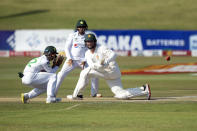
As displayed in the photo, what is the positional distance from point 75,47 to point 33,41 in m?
22.1

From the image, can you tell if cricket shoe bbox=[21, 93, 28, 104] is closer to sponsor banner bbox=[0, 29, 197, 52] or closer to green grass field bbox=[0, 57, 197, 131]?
green grass field bbox=[0, 57, 197, 131]

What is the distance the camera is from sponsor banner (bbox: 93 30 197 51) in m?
37.1

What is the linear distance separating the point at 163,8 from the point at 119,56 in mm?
20798

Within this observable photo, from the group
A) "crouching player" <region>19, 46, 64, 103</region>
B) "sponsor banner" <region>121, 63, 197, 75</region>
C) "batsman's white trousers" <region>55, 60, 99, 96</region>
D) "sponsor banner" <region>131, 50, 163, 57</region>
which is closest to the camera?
"crouching player" <region>19, 46, 64, 103</region>

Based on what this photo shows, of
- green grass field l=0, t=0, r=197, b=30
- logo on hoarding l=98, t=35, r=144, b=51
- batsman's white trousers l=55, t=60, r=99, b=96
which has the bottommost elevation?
batsman's white trousers l=55, t=60, r=99, b=96

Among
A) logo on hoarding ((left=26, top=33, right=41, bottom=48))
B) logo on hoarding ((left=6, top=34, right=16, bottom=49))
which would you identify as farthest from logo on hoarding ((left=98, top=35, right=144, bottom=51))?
logo on hoarding ((left=6, top=34, right=16, bottom=49))

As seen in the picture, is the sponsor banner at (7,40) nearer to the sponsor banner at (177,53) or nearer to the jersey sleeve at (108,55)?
the sponsor banner at (177,53)

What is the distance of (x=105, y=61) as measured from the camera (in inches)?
547

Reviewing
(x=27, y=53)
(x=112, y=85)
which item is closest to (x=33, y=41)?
(x=27, y=53)

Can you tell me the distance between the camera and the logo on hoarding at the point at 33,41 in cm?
3734

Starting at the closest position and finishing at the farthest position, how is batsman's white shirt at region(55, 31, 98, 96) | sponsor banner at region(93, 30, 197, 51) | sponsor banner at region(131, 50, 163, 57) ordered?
batsman's white shirt at region(55, 31, 98, 96)
sponsor banner at region(93, 30, 197, 51)
sponsor banner at region(131, 50, 163, 57)

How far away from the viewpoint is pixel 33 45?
37.4m

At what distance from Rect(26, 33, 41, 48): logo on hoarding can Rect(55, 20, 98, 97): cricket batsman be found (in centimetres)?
2177

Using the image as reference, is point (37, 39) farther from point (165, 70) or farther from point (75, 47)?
point (75, 47)
